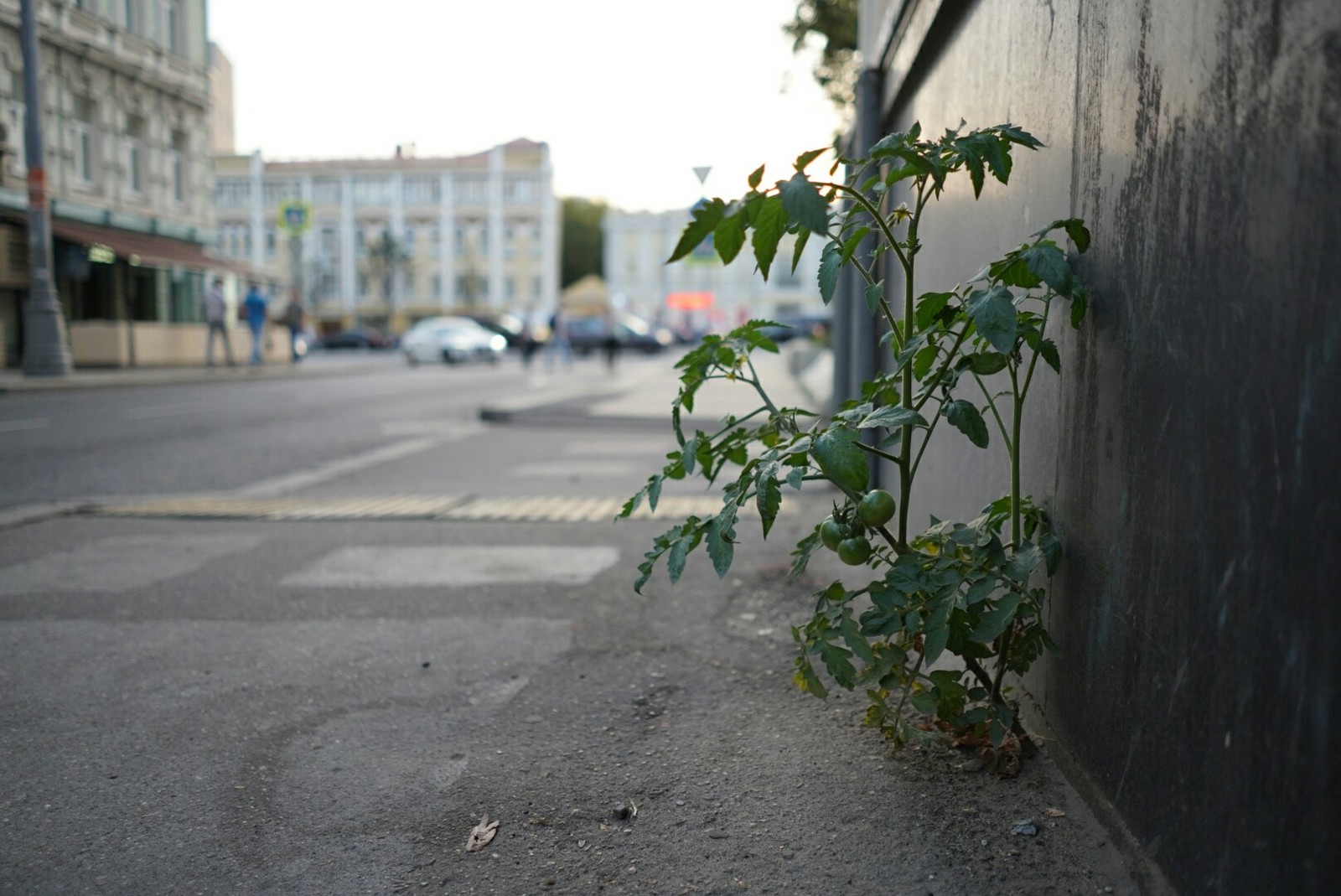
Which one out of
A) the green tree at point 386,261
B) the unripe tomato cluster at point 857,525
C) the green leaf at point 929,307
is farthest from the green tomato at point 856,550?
the green tree at point 386,261

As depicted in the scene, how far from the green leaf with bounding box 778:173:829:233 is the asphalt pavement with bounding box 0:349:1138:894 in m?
1.21

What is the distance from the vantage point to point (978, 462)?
10.3ft

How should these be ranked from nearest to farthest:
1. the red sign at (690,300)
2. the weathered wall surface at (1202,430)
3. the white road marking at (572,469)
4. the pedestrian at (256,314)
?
the weathered wall surface at (1202,430), the white road marking at (572,469), the pedestrian at (256,314), the red sign at (690,300)

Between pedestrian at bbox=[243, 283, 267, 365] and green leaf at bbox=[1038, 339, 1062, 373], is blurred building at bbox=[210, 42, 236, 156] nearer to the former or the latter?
pedestrian at bbox=[243, 283, 267, 365]

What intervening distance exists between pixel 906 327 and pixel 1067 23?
2.40 feet

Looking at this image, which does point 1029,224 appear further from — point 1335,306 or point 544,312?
point 544,312

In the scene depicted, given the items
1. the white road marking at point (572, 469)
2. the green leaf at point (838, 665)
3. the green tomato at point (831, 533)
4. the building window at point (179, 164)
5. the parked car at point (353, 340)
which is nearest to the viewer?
the green leaf at point (838, 665)

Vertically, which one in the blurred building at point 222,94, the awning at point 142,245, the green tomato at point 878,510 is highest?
the blurred building at point 222,94

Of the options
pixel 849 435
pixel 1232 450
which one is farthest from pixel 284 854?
pixel 1232 450

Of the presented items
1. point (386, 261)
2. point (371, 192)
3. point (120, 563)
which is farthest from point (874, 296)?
point (371, 192)

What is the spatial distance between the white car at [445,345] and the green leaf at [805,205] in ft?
113

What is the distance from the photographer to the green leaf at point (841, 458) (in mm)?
2221

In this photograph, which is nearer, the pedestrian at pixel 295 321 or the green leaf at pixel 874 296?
the green leaf at pixel 874 296

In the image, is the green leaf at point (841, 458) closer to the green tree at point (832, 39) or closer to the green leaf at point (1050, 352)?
the green leaf at point (1050, 352)
